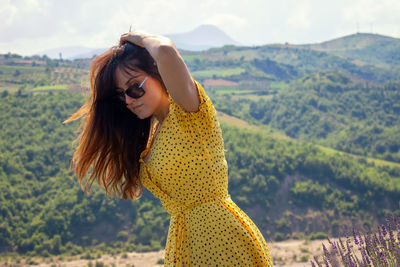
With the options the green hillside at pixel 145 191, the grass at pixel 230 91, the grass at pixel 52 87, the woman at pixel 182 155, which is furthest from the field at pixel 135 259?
the grass at pixel 230 91

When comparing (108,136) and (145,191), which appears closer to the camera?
(108,136)

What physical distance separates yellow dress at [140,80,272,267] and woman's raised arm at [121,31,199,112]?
49 millimetres

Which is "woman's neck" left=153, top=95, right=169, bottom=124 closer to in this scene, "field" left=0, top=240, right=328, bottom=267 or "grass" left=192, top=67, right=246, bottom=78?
"field" left=0, top=240, right=328, bottom=267

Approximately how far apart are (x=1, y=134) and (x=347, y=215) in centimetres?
4353

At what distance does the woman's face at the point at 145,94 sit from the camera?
208 centimetres

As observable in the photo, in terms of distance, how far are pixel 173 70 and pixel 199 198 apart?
1.83 feet

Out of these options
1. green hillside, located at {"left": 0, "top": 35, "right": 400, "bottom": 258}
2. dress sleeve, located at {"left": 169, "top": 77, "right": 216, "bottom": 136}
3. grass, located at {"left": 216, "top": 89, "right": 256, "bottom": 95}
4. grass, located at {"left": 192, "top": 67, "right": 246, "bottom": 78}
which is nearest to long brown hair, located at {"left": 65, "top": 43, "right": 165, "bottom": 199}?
dress sleeve, located at {"left": 169, "top": 77, "right": 216, "bottom": 136}

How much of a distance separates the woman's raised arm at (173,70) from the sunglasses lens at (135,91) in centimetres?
19

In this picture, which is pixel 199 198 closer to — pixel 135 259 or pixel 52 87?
pixel 135 259

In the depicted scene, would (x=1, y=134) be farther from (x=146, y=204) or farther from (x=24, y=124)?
→ (x=146, y=204)

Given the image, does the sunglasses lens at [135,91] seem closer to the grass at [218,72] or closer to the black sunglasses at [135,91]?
the black sunglasses at [135,91]

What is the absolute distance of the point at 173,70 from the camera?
5.97ft

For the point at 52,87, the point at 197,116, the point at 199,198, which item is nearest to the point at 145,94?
the point at 197,116

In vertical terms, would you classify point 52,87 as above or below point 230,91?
above
